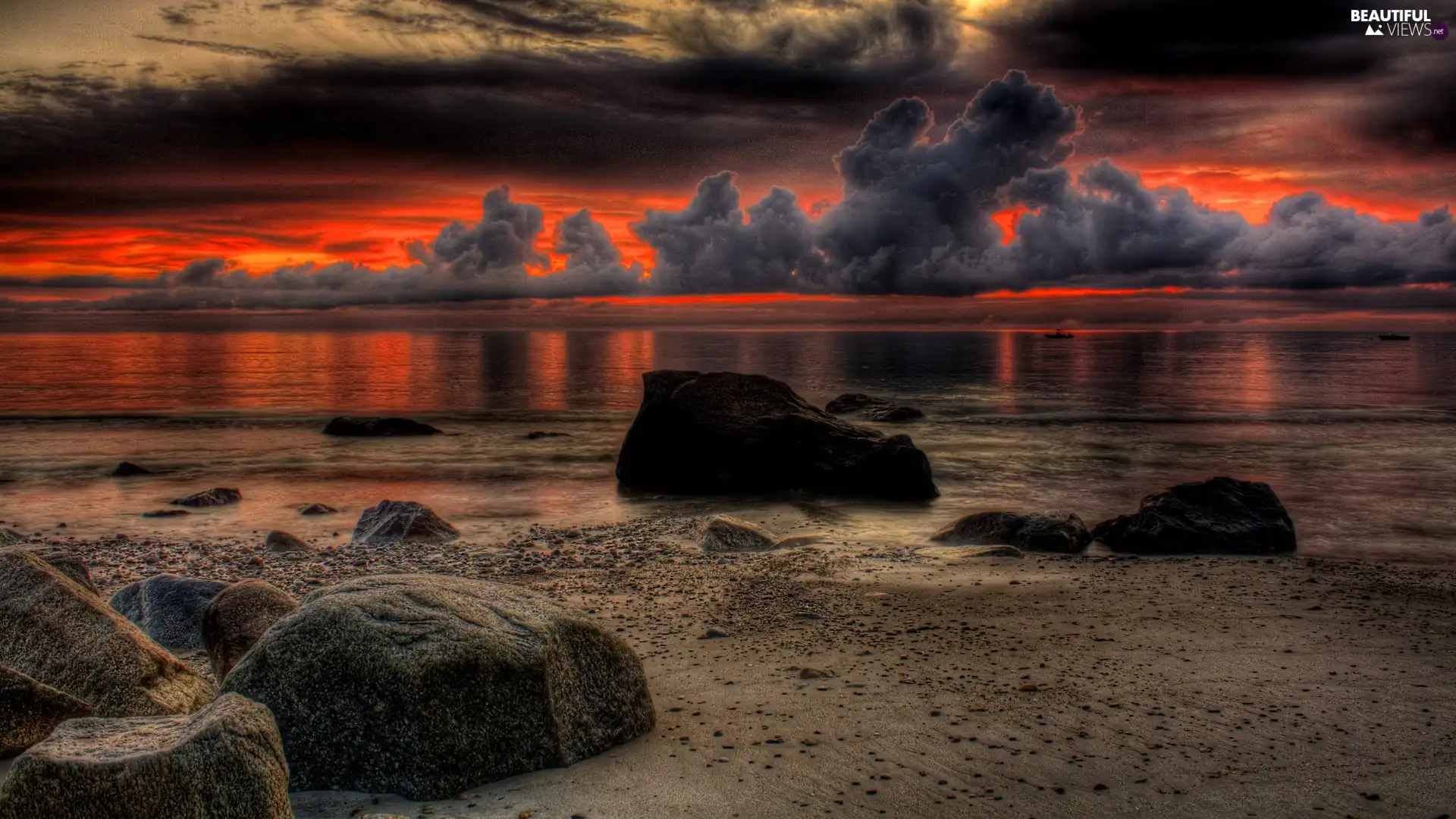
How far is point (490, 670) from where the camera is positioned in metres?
5.67

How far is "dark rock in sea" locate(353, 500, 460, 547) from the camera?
13484 mm

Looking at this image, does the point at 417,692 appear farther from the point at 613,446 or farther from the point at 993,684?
the point at 613,446

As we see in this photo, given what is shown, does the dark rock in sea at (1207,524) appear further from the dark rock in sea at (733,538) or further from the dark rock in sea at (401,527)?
the dark rock in sea at (401,527)

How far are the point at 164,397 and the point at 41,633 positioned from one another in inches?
1729

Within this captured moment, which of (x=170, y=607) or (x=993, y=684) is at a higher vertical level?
(x=170, y=607)

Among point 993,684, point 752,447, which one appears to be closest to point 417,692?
point 993,684

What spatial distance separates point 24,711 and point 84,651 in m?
0.79

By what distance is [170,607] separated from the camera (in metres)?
8.77

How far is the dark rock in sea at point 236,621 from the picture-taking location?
Answer: 23.8 ft

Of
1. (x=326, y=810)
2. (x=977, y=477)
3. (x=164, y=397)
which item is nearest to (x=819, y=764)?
(x=326, y=810)

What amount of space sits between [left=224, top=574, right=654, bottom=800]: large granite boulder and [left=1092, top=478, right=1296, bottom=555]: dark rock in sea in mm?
9228

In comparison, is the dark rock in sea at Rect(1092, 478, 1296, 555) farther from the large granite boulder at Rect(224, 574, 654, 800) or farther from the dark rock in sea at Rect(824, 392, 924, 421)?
the dark rock in sea at Rect(824, 392, 924, 421)

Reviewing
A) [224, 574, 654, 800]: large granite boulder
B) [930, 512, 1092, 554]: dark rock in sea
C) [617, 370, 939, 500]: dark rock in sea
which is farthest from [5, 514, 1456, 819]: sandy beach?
[617, 370, 939, 500]: dark rock in sea

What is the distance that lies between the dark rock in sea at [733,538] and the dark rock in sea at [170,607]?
5.85 meters
